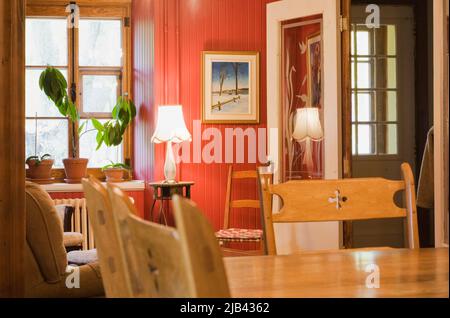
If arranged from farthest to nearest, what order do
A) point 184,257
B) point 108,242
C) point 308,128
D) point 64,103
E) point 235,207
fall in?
point 64,103 < point 235,207 < point 308,128 < point 108,242 < point 184,257

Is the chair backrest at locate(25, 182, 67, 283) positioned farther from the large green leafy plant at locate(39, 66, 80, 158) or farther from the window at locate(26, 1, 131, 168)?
the window at locate(26, 1, 131, 168)

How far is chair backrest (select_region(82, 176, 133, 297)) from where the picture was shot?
2.92ft

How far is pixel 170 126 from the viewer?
199 inches

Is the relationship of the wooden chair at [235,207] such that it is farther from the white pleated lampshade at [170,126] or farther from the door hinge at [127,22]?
the door hinge at [127,22]

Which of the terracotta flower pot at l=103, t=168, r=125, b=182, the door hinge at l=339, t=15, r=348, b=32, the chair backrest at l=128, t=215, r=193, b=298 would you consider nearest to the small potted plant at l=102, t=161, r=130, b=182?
the terracotta flower pot at l=103, t=168, r=125, b=182

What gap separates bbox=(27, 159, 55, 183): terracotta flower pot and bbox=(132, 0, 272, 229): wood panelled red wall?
89cm

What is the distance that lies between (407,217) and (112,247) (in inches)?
47.8

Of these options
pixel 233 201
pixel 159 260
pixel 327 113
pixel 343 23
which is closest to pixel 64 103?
pixel 233 201

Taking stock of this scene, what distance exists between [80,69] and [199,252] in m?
5.50

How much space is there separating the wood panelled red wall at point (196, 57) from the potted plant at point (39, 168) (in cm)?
89

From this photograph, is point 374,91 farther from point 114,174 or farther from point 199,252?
point 199,252

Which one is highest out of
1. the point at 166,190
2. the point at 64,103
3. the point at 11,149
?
the point at 64,103

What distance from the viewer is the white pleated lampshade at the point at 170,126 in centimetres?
504

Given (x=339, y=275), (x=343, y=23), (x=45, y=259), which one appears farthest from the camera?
(x=343, y=23)
